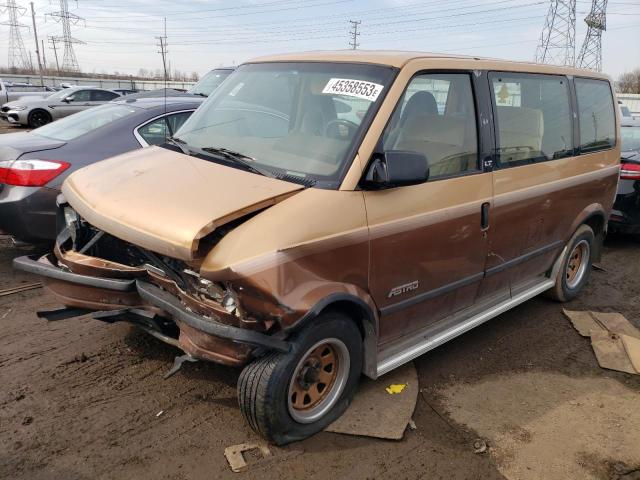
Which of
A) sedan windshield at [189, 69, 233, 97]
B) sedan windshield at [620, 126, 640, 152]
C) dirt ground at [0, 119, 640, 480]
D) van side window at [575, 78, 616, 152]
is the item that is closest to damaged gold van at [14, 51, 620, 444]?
dirt ground at [0, 119, 640, 480]

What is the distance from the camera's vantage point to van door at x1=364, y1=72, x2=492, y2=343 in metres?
3.13

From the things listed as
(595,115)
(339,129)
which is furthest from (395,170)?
(595,115)

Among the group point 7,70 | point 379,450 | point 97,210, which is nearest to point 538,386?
point 379,450

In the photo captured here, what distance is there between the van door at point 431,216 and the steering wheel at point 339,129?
7.4 inches

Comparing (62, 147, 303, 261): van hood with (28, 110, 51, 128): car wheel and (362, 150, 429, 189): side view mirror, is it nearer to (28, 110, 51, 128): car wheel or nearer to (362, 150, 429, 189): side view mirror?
(362, 150, 429, 189): side view mirror

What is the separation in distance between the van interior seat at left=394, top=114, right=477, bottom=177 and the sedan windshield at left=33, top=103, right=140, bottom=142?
3580 mm

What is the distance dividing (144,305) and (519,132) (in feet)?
9.77

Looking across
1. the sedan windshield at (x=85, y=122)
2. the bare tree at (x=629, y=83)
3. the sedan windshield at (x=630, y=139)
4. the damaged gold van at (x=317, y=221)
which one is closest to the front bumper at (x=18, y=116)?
the sedan windshield at (x=85, y=122)

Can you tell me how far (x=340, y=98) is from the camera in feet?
10.8

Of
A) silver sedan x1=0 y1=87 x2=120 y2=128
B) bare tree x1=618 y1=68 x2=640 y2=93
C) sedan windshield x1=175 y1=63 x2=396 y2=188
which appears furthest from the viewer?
bare tree x1=618 y1=68 x2=640 y2=93

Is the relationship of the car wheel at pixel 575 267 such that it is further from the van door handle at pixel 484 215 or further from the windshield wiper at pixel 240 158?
the windshield wiper at pixel 240 158

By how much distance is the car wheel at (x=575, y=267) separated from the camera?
5109mm

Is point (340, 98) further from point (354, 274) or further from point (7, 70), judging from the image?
point (7, 70)

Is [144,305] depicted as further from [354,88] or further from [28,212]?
[28,212]
